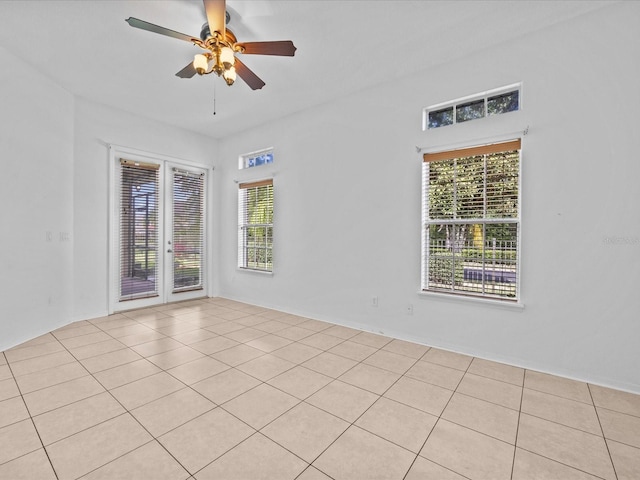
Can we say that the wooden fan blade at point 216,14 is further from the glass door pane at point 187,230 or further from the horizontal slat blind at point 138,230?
the glass door pane at point 187,230

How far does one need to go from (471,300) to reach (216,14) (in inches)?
134

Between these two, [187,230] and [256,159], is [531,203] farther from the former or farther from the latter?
[187,230]

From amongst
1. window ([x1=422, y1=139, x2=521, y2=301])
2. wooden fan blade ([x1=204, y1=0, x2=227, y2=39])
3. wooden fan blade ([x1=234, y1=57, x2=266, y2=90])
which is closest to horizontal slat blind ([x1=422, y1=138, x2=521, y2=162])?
window ([x1=422, y1=139, x2=521, y2=301])

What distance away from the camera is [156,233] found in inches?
204

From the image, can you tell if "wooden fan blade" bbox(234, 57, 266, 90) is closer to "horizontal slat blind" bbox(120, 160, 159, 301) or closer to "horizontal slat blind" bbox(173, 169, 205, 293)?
"horizontal slat blind" bbox(120, 160, 159, 301)

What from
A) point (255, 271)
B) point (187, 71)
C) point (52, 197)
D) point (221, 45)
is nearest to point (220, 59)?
point (221, 45)

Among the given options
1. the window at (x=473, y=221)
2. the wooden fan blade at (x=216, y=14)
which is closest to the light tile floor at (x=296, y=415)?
the window at (x=473, y=221)

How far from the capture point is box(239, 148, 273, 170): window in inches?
209

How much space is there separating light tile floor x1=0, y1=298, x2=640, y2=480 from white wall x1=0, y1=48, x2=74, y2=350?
20.5 inches

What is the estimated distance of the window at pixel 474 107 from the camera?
3.05m

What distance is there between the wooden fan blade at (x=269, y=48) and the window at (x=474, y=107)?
71.3 inches

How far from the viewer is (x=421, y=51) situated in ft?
10.4

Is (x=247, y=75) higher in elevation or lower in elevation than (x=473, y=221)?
higher

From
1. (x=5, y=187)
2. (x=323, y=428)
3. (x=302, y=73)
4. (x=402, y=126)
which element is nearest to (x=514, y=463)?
(x=323, y=428)
